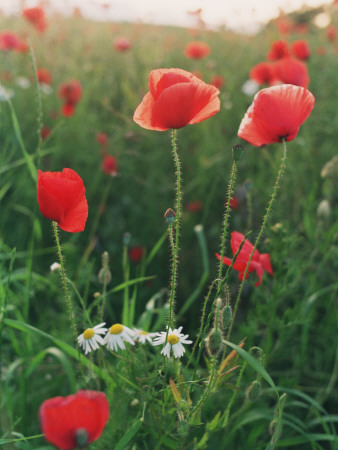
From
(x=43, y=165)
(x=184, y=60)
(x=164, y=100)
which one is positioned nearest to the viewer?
(x=164, y=100)

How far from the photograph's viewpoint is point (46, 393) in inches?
65.7

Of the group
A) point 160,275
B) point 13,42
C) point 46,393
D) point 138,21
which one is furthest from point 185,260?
point 138,21

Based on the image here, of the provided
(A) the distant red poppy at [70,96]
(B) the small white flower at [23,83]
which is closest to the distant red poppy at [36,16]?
(B) the small white flower at [23,83]

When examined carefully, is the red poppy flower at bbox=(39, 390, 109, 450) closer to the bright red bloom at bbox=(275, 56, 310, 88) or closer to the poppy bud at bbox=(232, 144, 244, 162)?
the poppy bud at bbox=(232, 144, 244, 162)

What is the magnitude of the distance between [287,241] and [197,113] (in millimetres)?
568

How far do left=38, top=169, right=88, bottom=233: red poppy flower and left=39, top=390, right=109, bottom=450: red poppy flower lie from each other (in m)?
0.40

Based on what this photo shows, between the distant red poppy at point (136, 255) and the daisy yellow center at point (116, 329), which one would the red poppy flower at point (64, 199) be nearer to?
the daisy yellow center at point (116, 329)

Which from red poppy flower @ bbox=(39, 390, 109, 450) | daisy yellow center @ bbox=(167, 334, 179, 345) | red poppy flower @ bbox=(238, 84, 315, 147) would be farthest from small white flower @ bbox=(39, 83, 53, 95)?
red poppy flower @ bbox=(39, 390, 109, 450)

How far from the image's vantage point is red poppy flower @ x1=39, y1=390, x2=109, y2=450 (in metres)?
0.64

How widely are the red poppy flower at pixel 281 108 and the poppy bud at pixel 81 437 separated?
760 millimetres

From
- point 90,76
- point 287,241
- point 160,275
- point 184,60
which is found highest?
point 184,60

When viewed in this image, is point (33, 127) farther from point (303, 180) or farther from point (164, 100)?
point (164, 100)

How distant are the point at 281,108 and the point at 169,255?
1655 mm

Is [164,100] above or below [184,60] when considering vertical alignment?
below
